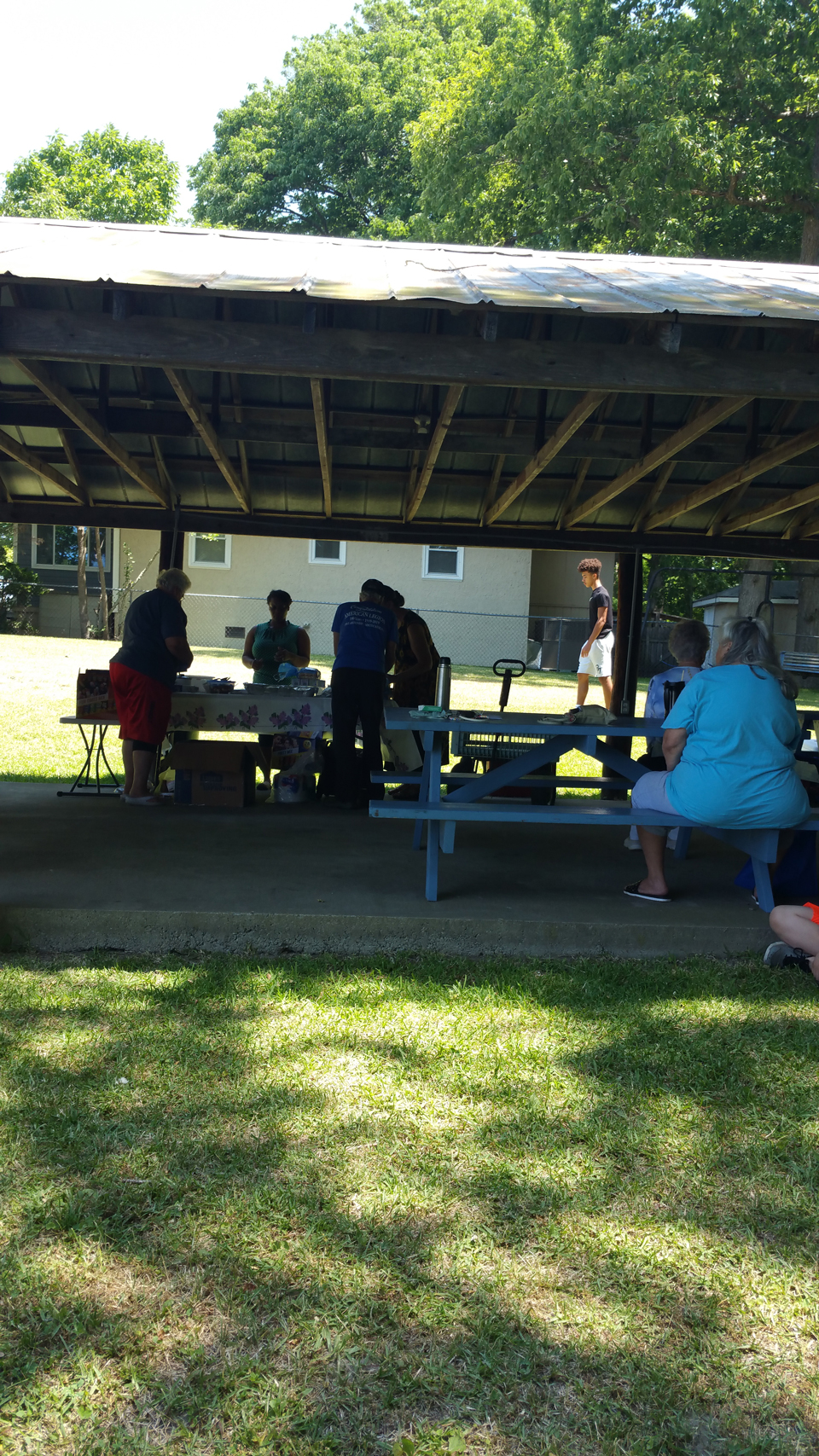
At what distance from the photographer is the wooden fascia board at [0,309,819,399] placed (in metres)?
4.66

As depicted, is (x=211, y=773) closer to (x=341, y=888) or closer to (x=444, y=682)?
(x=444, y=682)

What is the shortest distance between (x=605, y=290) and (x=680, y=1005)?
3.12m

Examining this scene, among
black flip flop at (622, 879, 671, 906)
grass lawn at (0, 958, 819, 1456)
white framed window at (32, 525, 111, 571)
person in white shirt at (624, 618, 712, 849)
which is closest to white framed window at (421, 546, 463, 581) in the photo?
white framed window at (32, 525, 111, 571)

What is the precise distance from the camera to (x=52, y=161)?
122ft

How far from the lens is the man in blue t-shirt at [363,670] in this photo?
7805 mm

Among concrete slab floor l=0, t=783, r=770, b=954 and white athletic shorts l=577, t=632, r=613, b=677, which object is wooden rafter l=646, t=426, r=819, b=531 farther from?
concrete slab floor l=0, t=783, r=770, b=954

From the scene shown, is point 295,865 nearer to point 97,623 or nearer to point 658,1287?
point 658,1287

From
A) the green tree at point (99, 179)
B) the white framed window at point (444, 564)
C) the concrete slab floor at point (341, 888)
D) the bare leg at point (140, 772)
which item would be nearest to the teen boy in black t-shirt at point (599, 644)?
the concrete slab floor at point (341, 888)

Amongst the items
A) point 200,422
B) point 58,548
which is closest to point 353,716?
point 200,422

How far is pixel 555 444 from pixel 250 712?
3.40 meters

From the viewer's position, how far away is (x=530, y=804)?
5.71 m

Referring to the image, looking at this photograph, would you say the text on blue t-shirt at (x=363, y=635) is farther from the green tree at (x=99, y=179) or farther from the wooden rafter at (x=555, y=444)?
the green tree at (x=99, y=179)

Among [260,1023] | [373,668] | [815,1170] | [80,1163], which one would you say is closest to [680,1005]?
[815,1170]

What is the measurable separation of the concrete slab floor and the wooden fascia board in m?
2.48
